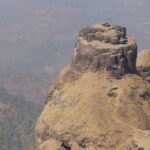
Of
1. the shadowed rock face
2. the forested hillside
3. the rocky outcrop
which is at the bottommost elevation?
the forested hillside

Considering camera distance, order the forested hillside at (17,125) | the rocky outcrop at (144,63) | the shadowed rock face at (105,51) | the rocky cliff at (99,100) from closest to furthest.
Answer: the rocky cliff at (99,100), the shadowed rock face at (105,51), the rocky outcrop at (144,63), the forested hillside at (17,125)

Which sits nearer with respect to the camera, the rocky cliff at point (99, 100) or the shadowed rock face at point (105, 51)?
the rocky cliff at point (99, 100)

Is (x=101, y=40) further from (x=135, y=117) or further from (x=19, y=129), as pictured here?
(x=19, y=129)

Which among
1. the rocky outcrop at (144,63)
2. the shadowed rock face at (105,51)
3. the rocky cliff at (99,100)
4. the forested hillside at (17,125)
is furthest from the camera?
the forested hillside at (17,125)

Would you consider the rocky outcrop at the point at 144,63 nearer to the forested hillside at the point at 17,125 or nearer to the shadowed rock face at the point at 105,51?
the shadowed rock face at the point at 105,51

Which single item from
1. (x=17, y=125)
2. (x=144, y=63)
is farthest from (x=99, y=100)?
(x=17, y=125)

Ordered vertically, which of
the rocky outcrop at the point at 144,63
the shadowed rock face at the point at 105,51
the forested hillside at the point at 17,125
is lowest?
the forested hillside at the point at 17,125

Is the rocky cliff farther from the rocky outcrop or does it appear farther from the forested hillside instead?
the forested hillside

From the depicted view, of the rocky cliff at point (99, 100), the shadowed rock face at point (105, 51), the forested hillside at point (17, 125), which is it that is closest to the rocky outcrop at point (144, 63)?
the rocky cliff at point (99, 100)

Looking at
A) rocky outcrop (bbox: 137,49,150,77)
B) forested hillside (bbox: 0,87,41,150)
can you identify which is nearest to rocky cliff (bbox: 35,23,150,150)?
rocky outcrop (bbox: 137,49,150,77)
